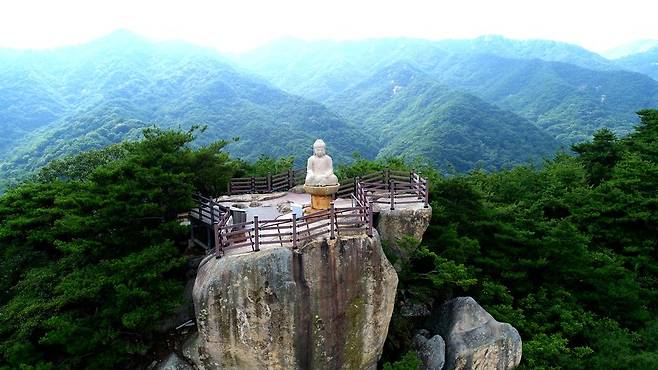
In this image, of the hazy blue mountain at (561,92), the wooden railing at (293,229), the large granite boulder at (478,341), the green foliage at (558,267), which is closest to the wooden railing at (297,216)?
the wooden railing at (293,229)

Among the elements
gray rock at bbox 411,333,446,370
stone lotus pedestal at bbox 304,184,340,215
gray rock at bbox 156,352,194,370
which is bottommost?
gray rock at bbox 411,333,446,370

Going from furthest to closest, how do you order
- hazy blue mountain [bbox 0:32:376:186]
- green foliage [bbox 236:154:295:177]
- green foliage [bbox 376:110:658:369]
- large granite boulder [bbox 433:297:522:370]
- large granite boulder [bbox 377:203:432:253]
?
hazy blue mountain [bbox 0:32:376:186]
green foliage [bbox 236:154:295:177]
green foliage [bbox 376:110:658:369]
large granite boulder [bbox 377:203:432:253]
large granite boulder [bbox 433:297:522:370]

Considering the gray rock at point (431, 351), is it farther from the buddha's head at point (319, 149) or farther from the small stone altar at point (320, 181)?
the buddha's head at point (319, 149)

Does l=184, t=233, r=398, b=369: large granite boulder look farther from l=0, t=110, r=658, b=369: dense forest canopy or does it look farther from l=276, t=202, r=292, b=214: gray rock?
l=276, t=202, r=292, b=214: gray rock

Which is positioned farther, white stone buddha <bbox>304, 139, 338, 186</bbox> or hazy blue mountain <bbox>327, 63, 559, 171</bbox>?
hazy blue mountain <bbox>327, 63, 559, 171</bbox>

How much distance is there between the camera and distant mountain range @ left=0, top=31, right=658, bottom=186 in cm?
7906

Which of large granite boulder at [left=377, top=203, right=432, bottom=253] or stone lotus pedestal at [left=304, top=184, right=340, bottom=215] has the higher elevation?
stone lotus pedestal at [left=304, top=184, right=340, bottom=215]

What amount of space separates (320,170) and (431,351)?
6.63 meters

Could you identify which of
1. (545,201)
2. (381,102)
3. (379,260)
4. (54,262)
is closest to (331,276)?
(379,260)

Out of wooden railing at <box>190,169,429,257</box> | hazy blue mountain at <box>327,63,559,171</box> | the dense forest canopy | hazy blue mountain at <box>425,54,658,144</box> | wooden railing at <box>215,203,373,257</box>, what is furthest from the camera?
hazy blue mountain at <box>425,54,658,144</box>

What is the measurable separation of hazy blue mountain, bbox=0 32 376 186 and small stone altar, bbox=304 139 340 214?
51.7m

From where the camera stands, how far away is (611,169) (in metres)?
28.7

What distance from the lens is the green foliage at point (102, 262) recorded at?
12422mm

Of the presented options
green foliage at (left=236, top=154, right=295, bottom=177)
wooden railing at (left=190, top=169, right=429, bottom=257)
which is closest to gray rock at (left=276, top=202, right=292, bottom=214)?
wooden railing at (left=190, top=169, right=429, bottom=257)
